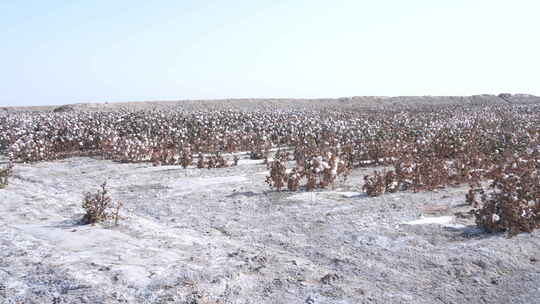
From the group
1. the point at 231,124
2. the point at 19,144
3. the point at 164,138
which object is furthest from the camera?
the point at 231,124

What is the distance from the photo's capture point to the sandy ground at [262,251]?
595 cm

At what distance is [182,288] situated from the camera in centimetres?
590

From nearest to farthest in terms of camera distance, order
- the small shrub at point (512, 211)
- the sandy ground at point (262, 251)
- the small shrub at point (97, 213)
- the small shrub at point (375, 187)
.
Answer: the sandy ground at point (262, 251), the small shrub at point (512, 211), the small shrub at point (97, 213), the small shrub at point (375, 187)

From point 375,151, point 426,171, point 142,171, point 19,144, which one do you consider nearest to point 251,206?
point 426,171

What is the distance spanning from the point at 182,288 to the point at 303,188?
6.85 m

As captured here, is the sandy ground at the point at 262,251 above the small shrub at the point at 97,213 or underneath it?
underneath

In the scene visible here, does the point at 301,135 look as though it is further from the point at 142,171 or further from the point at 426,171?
the point at 426,171

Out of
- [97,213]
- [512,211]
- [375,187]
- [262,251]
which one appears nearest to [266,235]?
[262,251]

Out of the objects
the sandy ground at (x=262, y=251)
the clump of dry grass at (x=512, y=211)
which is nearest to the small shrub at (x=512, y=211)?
the clump of dry grass at (x=512, y=211)

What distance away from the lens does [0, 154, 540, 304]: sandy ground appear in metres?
5.95

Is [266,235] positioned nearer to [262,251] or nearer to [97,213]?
[262,251]

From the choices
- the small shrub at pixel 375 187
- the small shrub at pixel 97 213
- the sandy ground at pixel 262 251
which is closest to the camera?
the sandy ground at pixel 262 251

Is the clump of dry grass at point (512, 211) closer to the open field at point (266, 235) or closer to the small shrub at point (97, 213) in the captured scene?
the open field at point (266, 235)

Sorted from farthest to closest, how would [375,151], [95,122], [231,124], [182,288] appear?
[231,124] < [95,122] < [375,151] < [182,288]
